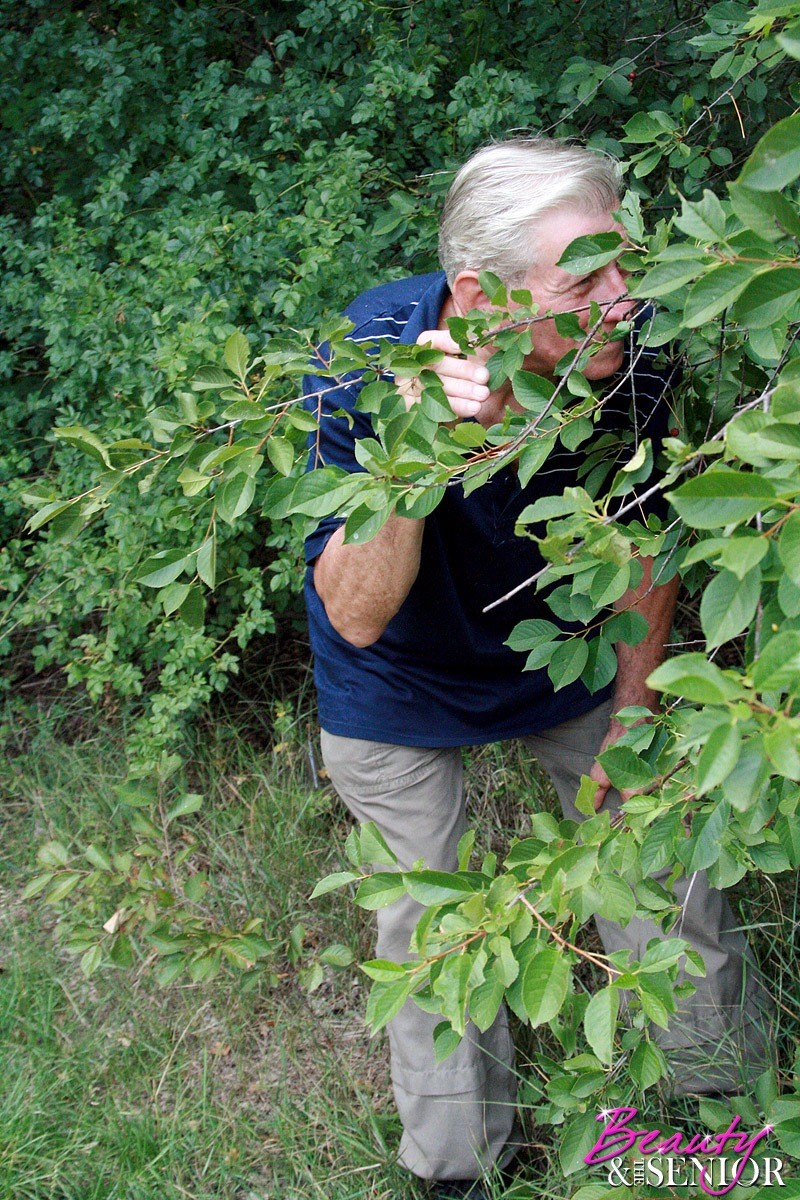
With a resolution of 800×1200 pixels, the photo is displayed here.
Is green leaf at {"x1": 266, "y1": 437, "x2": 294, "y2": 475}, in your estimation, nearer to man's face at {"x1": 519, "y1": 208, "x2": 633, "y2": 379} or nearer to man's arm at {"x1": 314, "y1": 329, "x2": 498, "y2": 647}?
man's arm at {"x1": 314, "y1": 329, "x2": 498, "y2": 647}

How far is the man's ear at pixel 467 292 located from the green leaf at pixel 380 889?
1.05 m

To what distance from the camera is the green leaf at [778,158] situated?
832mm

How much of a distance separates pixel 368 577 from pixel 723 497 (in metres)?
1.08

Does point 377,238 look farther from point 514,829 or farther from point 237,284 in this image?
point 514,829

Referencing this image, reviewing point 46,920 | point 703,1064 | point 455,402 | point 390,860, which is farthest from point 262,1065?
point 455,402

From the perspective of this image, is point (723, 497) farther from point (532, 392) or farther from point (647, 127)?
point (647, 127)

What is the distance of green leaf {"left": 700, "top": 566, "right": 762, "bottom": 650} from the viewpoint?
83 cm

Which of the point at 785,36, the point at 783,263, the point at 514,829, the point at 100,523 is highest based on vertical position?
the point at 785,36

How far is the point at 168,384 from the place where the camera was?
9.50 feet

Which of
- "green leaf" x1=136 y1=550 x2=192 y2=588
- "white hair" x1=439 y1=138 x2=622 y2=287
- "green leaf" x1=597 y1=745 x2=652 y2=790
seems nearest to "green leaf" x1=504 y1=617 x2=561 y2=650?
"green leaf" x1=597 y1=745 x2=652 y2=790

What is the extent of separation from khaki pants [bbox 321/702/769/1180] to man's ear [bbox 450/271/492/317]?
85 centimetres

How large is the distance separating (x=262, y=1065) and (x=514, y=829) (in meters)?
0.89

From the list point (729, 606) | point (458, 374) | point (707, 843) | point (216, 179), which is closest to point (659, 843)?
point (707, 843)

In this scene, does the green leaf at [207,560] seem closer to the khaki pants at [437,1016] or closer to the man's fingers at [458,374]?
the man's fingers at [458,374]
